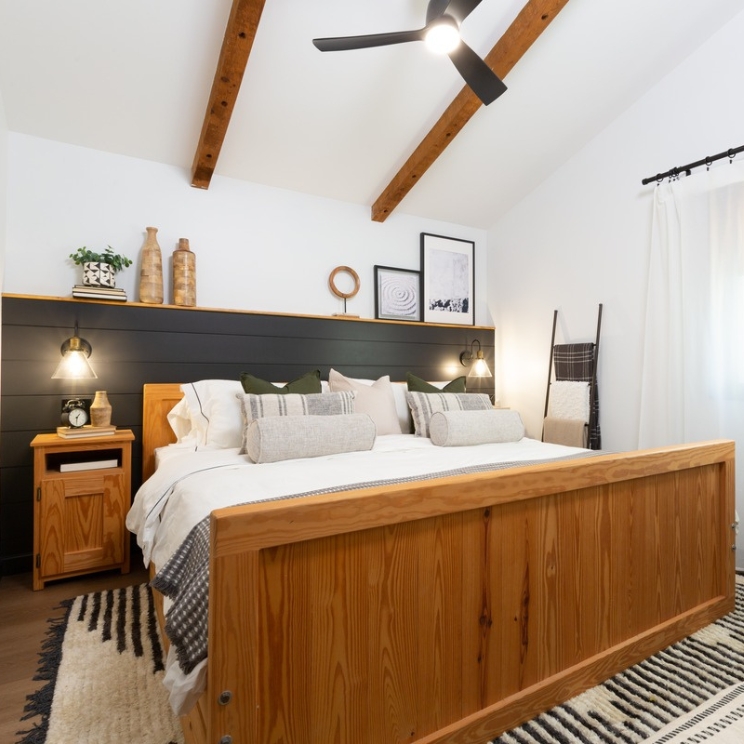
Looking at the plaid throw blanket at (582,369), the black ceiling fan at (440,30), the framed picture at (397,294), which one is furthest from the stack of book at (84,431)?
the plaid throw blanket at (582,369)

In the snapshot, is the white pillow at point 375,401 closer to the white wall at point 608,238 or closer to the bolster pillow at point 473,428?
the bolster pillow at point 473,428

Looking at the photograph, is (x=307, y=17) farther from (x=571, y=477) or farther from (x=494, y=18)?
(x=571, y=477)

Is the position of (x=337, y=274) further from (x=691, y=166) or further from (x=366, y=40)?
(x=691, y=166)

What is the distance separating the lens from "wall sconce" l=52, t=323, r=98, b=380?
234 cm

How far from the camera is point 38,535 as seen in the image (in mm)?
2148

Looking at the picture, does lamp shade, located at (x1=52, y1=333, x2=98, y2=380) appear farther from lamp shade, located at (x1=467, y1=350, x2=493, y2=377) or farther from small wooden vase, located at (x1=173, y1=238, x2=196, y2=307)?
lamp shade, located at (x1=467, y1=350, x2=493, y2=377)

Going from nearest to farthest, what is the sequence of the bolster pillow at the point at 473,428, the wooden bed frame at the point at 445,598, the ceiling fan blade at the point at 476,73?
the wooden bed frame at the point at 445,598
the ceiling fan blade at the point at 476,73
the bolster pillow at the point at 473,428

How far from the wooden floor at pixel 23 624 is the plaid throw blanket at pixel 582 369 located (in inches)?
115

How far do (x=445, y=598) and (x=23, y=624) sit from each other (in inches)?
72.6

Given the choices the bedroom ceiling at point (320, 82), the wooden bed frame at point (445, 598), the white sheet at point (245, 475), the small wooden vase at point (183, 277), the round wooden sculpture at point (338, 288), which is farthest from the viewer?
the round wooden sculpture at point (338, 288)

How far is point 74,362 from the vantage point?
235cm

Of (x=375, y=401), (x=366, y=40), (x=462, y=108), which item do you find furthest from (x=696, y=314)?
(x=366, y=40)

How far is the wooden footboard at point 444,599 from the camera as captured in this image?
2.82ft

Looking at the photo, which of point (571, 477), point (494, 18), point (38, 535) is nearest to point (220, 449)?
point (38, 535)
